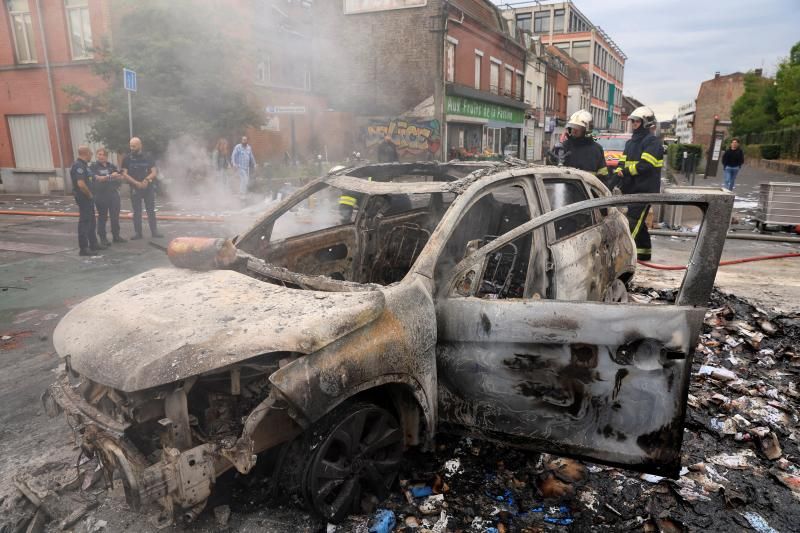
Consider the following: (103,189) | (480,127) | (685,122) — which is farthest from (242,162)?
(685,122)

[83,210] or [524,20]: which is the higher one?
[524,20]

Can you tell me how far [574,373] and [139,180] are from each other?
29.0 feet

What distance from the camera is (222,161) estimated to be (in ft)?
48.4

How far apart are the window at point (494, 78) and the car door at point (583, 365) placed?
27.4 meters

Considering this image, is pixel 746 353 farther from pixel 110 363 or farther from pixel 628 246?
pixel 110 363

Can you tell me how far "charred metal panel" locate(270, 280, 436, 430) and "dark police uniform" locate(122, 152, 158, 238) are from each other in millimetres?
7982

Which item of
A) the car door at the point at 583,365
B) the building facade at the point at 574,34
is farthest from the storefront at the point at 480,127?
the building facade at the point at 574,34

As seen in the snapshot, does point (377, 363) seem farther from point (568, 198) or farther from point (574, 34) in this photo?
point (574, 34)

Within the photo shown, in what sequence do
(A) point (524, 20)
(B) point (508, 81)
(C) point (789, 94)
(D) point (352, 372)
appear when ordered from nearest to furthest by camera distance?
(D) point (352, 372) → (C) point (789, 94) → (B) point (508, 81) → (A) point (524, 20)

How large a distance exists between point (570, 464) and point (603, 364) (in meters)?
0.83

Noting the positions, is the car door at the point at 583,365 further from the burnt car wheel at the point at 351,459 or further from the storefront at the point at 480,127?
the storefront at the point at 480,127

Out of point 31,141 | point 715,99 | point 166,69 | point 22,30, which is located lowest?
point 31,141

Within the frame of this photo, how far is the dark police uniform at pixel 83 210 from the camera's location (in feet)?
26.1

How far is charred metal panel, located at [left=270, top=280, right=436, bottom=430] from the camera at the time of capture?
2.06 meters
